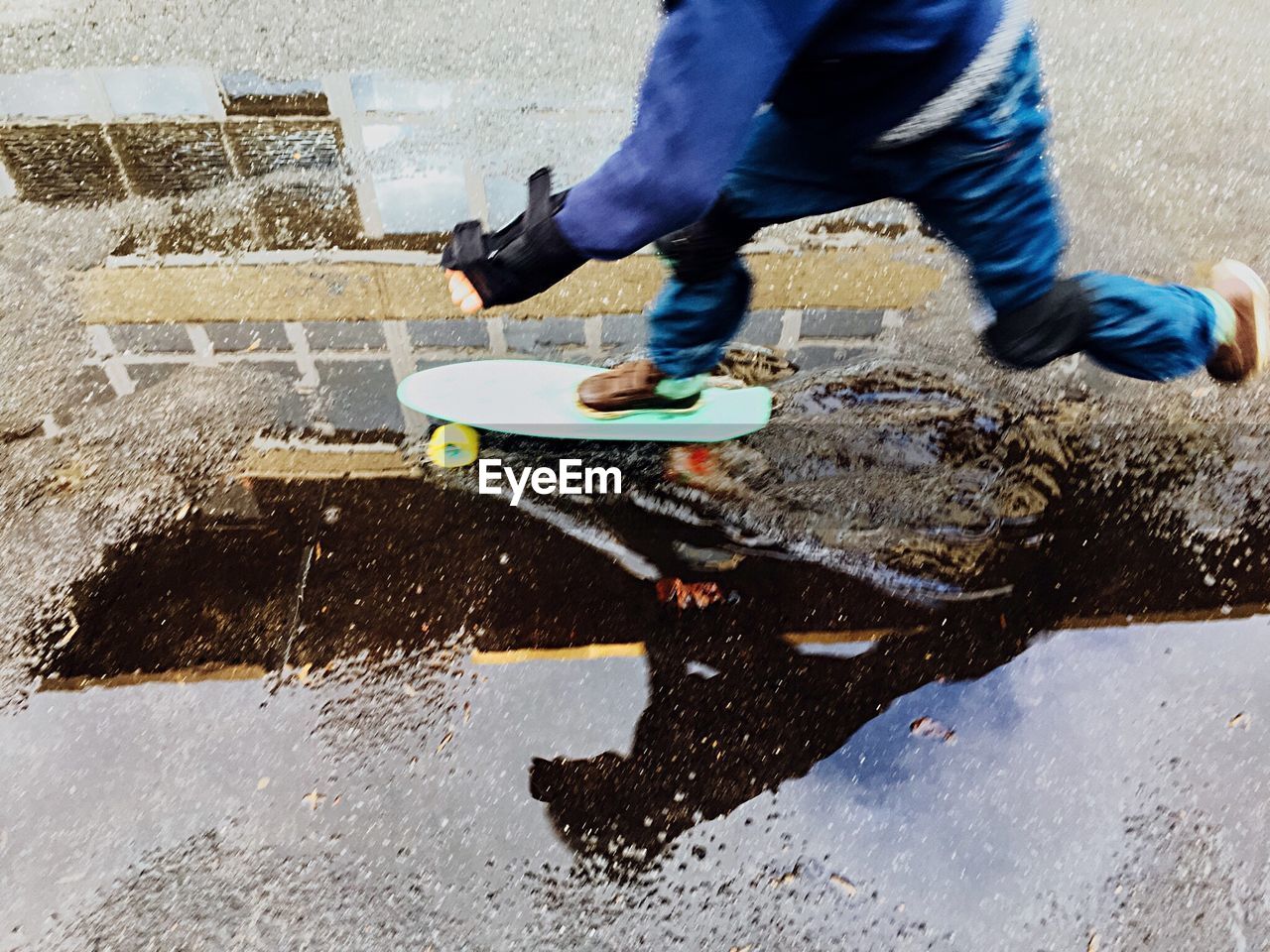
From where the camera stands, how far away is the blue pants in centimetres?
141

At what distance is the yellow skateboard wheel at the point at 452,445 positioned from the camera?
2092 mm

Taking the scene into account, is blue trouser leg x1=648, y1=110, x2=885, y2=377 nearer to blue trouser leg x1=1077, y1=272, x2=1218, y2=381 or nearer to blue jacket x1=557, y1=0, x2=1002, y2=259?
blue jacket x1=557, y1=0, x2=1002, y2=259

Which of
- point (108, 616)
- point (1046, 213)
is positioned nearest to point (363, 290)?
point (108, 616)

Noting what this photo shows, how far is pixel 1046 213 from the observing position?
5.01ft

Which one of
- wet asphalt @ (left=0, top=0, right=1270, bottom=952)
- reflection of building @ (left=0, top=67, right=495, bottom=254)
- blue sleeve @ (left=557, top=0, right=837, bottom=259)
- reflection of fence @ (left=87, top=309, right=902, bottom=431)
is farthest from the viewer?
reflection of building @ (left=0, top=67, right=495, bottom=254)

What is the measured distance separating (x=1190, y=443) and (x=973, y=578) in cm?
85

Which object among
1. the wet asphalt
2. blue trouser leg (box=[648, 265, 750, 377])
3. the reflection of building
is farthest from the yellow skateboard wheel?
the reflection of building

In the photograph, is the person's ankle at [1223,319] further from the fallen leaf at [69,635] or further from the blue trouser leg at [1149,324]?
the fallen leaf at [69,635]

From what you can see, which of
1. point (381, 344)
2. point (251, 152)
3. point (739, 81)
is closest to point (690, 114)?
point (739, 81)

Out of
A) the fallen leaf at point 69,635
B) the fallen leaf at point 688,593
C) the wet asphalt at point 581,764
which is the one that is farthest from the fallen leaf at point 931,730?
the fallen leaf at point 69,635

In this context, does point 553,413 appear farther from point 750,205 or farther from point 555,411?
point 750,205

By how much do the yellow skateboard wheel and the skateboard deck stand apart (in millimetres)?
33

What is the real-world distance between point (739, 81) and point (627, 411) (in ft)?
3.70

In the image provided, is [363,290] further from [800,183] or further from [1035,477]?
[1035,477]
